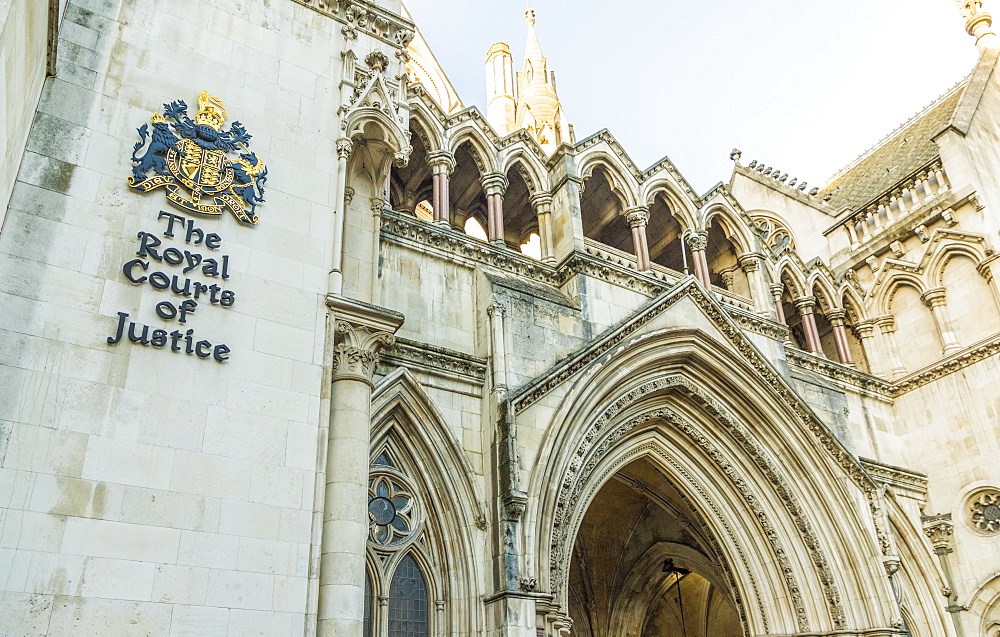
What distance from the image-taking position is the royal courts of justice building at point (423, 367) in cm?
830

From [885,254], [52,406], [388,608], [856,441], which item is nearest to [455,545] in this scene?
[388,608]

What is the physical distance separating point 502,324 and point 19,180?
7.43 meters

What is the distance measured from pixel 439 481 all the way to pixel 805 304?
11.8 meters

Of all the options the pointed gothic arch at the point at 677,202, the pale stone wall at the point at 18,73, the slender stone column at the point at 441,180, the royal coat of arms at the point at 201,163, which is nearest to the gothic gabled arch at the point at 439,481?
the royal coat of arms at the point at 201,163

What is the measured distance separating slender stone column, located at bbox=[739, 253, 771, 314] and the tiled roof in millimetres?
6399

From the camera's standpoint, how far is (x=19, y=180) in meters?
8.86

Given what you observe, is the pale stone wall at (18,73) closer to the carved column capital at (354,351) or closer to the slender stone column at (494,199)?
the carved column capital at (354,351)

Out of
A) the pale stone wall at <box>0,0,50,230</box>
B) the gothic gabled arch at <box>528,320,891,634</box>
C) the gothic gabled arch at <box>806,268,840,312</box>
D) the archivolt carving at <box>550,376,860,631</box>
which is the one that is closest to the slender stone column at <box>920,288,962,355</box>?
the gothic gabled arch at <box>806,268,840,312</box>

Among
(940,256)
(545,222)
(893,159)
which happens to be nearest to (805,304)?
(940,256)

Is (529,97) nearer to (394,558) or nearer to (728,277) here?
(728,277)

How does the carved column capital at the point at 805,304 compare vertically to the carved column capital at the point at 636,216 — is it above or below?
below

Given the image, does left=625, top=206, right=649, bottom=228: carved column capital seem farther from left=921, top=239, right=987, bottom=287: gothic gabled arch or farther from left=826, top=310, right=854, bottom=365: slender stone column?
left=921, top=239, right=987, bottom=287: gothic gabled arch

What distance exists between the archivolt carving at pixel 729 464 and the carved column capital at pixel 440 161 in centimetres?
543

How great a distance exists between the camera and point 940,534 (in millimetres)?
18141
